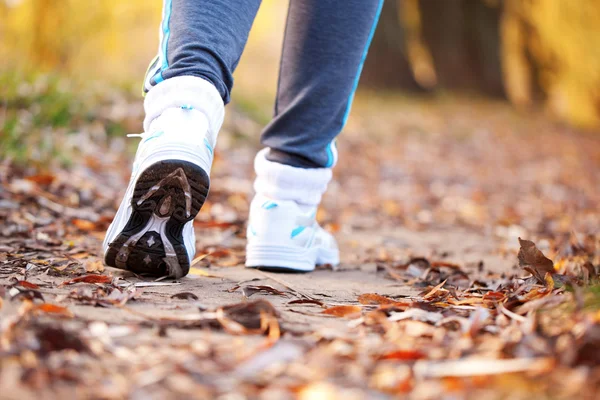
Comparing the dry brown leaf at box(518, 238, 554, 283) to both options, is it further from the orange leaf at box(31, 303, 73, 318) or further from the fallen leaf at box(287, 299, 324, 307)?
the orange leaf at box(31, 303, 73, 318)

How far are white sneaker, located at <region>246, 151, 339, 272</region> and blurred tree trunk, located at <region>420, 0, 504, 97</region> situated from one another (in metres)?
9.43

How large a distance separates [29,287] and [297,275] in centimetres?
68

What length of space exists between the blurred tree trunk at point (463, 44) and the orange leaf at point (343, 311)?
32.6ft

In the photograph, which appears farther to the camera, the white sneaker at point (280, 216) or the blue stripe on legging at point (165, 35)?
the white sneaker at point (280, 216)

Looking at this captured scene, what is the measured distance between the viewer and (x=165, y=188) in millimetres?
1207

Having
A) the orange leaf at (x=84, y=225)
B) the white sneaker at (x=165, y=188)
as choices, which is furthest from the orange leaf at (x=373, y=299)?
the orange leaf at (x=84, y=225)

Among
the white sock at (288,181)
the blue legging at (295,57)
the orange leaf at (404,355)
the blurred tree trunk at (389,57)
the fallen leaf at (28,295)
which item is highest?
the blurred tree trunk at (389,57)

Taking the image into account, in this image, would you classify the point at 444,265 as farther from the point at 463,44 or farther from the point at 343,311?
the point at 463,44

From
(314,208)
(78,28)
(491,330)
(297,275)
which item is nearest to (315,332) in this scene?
Answer: (491,330)

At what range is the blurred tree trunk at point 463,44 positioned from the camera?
1081 cm

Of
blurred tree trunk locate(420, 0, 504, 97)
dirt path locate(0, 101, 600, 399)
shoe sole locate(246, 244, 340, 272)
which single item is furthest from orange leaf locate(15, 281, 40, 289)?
blurred tree trunk locate(420, 0, 504, 97)

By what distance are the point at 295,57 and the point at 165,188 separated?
19.9 inches

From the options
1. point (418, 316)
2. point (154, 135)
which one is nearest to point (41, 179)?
point (154, 135)

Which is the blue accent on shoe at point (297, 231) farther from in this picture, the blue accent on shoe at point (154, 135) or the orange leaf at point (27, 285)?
the orange leaf at point (27, 285)
